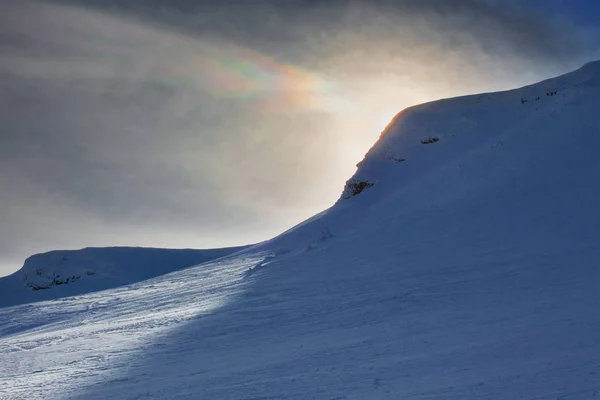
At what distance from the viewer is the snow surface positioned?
26.6 ft

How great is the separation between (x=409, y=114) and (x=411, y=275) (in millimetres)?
20596

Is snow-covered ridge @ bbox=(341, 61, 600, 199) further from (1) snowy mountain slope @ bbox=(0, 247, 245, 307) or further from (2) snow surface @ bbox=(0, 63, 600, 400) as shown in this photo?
(1) snowy mountain slope @ bbox=(0, 247, 245, 307)

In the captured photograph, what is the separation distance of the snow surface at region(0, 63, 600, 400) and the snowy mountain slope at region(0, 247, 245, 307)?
20.1 metres

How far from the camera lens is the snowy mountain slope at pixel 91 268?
136 feet

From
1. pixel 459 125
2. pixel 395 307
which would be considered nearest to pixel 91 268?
pixel 459 125

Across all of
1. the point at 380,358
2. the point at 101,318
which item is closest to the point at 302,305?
the point at 380,358

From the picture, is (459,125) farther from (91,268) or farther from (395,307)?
(91,268)

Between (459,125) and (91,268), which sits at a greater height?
(459,125)

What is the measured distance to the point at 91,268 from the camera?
141ft

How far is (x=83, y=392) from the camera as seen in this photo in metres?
8.92

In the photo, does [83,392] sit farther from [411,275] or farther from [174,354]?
[411,275]

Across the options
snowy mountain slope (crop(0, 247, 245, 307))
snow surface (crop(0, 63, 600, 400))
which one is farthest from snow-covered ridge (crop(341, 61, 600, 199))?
snowy mountain slope (crop(0, 247, 245, 307))

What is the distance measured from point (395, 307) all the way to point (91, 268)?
35.8m

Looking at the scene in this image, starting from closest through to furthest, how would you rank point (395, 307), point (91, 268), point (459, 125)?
point (395, 307)
point (459, 125)
point (91, 268)
